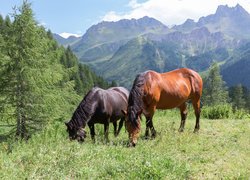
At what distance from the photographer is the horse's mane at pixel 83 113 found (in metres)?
12.5

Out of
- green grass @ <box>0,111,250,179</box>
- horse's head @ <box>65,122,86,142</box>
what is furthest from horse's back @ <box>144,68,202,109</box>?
horse's head @ <box>65,122,86,142</box>

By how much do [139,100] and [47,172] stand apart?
488 cm

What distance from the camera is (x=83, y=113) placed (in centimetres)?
1273

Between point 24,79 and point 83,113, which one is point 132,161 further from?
point 24,79

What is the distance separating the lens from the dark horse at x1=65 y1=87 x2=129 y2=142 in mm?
12372

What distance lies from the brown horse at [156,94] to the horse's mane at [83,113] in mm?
1572

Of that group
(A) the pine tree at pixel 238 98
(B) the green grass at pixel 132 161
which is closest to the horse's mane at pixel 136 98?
(B) the green grass at pixel 132 161

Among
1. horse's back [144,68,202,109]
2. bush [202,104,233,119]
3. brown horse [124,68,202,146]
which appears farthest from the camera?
bush [202,104,233,119]

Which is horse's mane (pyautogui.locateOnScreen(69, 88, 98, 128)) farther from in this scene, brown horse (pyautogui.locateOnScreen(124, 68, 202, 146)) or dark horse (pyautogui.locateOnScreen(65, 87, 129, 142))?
brown horse (pyautogui.locateOnScreen(124, 68, 202, 146))

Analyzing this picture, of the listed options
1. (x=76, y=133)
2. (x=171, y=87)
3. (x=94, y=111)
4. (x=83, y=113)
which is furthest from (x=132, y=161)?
(x=171, y=87)

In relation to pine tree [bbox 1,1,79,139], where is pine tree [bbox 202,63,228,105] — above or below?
below

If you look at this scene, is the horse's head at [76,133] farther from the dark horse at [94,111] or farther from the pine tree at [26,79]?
the pine tree at [26,79]

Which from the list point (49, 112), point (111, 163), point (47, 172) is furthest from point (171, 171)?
point (49, 112)

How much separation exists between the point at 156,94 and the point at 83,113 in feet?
8.86
